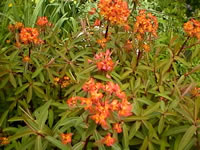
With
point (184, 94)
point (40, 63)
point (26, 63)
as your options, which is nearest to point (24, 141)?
point (26, 63)

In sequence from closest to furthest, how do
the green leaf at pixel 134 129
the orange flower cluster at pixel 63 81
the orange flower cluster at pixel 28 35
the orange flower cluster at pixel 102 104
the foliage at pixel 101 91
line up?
the orange flower cluster at pixel 102 104 < the foliage at pixel 101 91 < the green leaf at pixel 134 129 < the orange flower cluster at pixel 28 35 < the orange flower cluster at pixel 63 81

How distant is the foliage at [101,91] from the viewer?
1280mm

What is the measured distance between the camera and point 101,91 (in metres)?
1.21

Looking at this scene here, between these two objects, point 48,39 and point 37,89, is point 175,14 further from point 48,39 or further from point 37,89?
point 37,89

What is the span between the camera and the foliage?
1280 millimetres

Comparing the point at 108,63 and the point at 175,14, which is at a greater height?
the point at 108,63

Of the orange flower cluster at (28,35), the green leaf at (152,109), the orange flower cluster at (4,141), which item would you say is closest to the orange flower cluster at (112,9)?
the orange flower cluster at (28,35)

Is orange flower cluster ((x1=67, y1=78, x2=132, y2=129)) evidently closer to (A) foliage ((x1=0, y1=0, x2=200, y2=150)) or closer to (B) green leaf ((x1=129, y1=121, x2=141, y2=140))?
(A) foliage ((x1=0, y1=0, x2=200, y2=150))

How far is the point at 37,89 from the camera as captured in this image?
176cm

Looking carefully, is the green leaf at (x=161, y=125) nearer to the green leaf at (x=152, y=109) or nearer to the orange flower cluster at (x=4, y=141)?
the green leaf at (x=152, y=109)

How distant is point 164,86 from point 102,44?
45cm

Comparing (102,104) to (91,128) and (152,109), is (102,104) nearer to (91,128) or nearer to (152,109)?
(91,128)

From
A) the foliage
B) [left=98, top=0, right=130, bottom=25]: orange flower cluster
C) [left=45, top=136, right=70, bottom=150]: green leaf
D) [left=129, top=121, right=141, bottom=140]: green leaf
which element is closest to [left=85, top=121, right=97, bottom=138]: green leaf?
the foliage

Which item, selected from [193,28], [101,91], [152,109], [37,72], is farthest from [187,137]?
[37,72]
